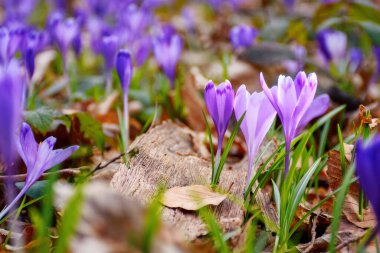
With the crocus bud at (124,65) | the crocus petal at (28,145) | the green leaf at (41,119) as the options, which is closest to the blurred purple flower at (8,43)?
the green leaf at (41,119)

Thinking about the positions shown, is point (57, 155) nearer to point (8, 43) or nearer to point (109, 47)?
point (8, 43)

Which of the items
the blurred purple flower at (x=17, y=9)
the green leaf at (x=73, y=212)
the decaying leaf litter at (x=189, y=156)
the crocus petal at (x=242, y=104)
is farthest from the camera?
the blurred purple flower at (x=17, y=9)

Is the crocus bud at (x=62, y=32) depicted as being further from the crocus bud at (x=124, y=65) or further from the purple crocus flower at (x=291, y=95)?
the purple crocus flower at (x=291, y=95)

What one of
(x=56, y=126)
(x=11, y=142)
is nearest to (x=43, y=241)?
(x=11, y=142)

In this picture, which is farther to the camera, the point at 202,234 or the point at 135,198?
the point at 135,198

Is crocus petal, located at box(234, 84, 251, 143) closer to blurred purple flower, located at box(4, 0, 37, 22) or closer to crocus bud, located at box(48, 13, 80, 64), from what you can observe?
crocus bud, located at box(48, 13, 80, 64)

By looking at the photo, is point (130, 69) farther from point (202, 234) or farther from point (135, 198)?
point (202, 234)
